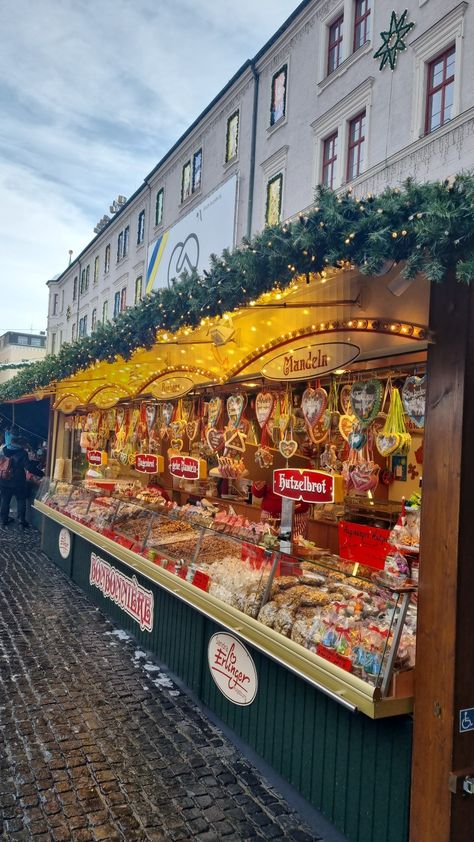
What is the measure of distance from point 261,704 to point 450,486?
218 centimetres

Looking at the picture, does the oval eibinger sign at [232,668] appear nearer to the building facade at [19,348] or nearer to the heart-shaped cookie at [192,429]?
the heart-shaped cookie at [192,429]

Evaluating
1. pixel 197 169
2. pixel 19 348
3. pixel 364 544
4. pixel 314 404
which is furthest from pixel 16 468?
pixel 19 348

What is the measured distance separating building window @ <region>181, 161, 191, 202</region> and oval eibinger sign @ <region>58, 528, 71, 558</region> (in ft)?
70.2

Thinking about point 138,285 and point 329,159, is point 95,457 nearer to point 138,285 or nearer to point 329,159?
point 329,159

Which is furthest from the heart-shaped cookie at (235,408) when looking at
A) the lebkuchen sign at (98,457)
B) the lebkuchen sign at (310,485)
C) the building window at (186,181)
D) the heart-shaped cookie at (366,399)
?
the building window at (186,181)

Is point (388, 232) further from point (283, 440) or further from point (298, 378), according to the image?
point (283, 440)

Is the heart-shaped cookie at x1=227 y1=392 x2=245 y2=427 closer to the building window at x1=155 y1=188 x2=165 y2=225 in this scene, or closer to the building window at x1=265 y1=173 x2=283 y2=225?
the building window at x1=265 y1=173 x2=283 y2=225

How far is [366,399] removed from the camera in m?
4.59

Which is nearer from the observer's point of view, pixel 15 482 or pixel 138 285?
pixel 15 482

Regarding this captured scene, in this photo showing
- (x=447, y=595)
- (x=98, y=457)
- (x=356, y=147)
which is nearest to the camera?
(x=447, y=595)

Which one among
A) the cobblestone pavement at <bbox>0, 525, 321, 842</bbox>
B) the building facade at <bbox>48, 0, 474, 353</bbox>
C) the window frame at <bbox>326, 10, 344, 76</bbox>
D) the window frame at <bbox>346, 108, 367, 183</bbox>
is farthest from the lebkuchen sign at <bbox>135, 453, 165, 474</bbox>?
the window frame at <bbox>326, 10, 344, 76</bbox>

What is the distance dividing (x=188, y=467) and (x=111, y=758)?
3.80 metres

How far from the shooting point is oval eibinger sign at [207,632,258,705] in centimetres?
425

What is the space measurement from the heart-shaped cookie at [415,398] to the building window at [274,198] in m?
18.1
